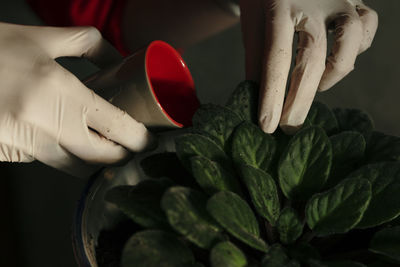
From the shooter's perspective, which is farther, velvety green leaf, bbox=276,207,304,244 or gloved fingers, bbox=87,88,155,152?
gloved fingers, bbox=87,88,155,152

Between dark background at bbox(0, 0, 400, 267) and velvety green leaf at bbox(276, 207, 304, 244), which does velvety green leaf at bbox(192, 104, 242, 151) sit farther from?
dark background at bbox(0, 0, 400, 267)

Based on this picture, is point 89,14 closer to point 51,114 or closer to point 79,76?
point 79,76

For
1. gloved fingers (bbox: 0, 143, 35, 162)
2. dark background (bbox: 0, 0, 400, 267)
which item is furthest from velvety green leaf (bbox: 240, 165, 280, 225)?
dark background (bbox: 0, 0, 400, 267)

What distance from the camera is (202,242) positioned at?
0.30 m

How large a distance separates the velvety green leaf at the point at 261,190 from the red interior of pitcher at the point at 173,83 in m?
0.15

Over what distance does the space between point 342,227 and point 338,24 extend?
1.01 feet

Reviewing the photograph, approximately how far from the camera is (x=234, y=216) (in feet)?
1.01

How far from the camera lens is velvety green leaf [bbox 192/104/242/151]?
14.6 inches

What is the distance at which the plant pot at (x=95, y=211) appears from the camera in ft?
1.22

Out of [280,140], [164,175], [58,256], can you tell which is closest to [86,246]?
[164,175]

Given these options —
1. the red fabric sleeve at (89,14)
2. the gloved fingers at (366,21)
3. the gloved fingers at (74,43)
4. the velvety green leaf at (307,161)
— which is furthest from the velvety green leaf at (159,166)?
the red fabric sleeve at (89,14)

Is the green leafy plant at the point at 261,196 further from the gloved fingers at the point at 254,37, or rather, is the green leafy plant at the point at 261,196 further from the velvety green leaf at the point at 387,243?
the gloved fingers at the point at 254,37

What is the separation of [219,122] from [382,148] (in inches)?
6.5

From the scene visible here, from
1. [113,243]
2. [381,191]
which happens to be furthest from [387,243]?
[113,243]
